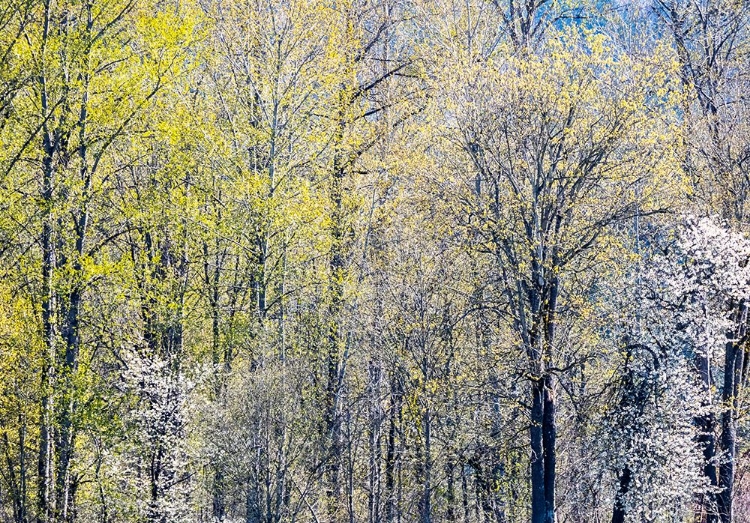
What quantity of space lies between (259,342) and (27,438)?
7.84 m

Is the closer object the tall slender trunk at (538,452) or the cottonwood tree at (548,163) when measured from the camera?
the cottonwood tree at (548,163)

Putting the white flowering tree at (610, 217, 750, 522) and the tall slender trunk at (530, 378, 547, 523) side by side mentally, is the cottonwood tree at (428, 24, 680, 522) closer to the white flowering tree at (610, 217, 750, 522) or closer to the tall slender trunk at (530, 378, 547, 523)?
the tall slender trunk at (530, 378, 547, 523)

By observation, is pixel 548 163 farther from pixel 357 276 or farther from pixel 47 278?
pixel 47 278

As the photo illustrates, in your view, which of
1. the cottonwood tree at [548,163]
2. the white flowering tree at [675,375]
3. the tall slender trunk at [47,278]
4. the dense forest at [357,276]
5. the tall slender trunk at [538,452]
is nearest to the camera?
the tall slender trunk at [47,278]

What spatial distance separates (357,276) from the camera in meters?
17.5

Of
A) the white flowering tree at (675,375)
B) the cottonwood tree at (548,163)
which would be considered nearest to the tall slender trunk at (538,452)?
the cottonwood tree at (548,163)

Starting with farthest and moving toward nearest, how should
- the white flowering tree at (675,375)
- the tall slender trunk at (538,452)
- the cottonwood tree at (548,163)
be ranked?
the white flowering tree at (675,375) < the tall slender trunk at (538,452) < the cottonwood tree at (548,163)

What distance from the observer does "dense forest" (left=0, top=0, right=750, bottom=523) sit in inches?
532

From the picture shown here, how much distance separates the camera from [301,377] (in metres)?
13.3

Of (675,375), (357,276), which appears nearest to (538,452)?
(675,375)

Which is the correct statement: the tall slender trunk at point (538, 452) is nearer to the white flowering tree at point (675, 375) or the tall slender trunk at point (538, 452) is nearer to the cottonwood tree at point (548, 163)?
the cottonwood tree at point (548, 163)

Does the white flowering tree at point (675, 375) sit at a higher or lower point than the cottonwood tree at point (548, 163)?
lower

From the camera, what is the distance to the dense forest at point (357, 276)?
13.5m

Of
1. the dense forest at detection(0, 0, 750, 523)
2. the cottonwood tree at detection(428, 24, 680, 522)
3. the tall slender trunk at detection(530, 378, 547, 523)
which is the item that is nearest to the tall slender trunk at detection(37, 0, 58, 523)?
the dense forest at detection(0, 0, 750, 523)
